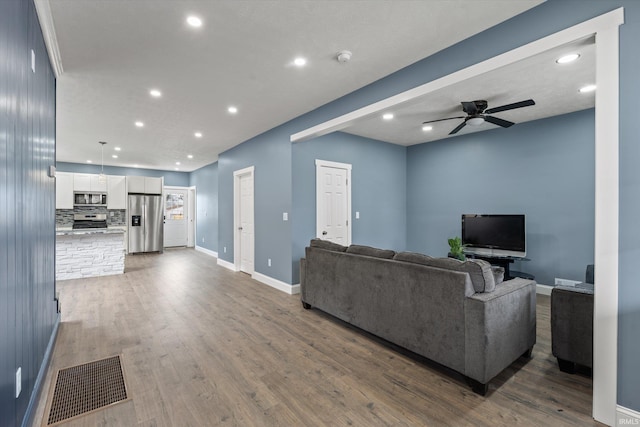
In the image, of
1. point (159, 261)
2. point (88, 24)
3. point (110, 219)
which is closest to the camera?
point (88, 24)

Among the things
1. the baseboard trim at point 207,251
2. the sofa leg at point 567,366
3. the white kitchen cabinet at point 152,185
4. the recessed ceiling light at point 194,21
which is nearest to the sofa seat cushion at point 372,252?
the sofa leg at point 567,366

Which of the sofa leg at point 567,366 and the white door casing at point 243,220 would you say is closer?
the sofa leg at point 567,366

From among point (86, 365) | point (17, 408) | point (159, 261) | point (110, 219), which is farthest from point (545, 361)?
point (110, 219)

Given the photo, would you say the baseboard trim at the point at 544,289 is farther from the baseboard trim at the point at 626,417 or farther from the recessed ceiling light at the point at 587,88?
the baseboard trim at the point at 626,417

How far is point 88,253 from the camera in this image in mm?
5789

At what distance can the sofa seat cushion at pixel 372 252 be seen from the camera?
2.91 meters

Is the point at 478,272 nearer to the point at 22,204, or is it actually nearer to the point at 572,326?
the point at 572,326

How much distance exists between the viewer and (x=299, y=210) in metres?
4.74

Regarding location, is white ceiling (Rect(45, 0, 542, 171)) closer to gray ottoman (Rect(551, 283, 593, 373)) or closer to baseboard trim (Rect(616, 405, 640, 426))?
gray ottoman (Rect(551, 283, 593, 373))

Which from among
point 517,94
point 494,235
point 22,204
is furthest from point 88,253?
point 517,94

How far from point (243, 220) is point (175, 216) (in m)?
5.25

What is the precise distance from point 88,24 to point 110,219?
825cm

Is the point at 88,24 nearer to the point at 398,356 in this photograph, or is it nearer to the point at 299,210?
the point at 299,210

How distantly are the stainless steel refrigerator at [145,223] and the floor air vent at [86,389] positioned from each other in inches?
285
